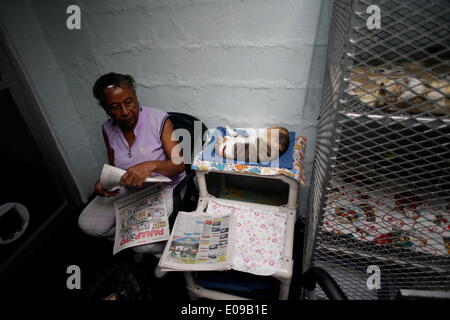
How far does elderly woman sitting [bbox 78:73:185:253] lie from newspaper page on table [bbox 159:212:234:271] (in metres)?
0.19

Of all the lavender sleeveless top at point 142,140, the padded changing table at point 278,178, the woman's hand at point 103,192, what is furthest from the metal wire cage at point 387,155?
the woman's hand at point 103,192

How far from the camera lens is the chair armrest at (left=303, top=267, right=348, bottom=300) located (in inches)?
27.2

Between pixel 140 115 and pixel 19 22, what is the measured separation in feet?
3.78

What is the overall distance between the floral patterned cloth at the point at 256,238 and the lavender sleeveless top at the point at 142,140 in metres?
0.47

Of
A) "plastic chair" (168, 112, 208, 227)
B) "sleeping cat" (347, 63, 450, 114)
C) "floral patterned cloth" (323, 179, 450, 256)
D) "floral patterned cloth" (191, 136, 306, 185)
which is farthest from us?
"plastic chair" (168, 112, 208, 227)

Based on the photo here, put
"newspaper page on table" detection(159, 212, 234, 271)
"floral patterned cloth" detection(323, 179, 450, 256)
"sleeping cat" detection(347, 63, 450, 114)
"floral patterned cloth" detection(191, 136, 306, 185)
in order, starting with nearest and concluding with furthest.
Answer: "sleeping cat" detection(347, 63, 450, 114), "floral patterned cloth" detection(323, 179, 450, 256), "newspaper page on table" detection(159, 212, 234, 271), "floral patterned cloth" detection(191, 136, 306, 185)

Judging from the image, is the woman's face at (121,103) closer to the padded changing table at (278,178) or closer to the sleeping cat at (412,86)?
the padded changing table at (278,178)

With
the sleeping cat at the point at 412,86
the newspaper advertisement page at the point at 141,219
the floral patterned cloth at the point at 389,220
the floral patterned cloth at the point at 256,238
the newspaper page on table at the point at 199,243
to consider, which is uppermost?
the sleeping cat at the point at 412,86

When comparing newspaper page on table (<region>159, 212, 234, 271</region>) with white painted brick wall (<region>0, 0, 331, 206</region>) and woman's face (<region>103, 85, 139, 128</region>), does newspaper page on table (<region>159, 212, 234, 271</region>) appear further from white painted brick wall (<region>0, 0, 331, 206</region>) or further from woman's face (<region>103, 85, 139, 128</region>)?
white painted brick wall (<region>0, 0, 331, 206</region>)

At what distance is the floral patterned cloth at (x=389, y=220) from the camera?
0.87m

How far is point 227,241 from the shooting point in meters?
1.19

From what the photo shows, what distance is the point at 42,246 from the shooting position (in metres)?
1.94

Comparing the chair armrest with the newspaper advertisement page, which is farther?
the newspaper advertisement page

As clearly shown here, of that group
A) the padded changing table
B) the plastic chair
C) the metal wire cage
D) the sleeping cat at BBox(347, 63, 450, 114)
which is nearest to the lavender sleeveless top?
the plastic chair
